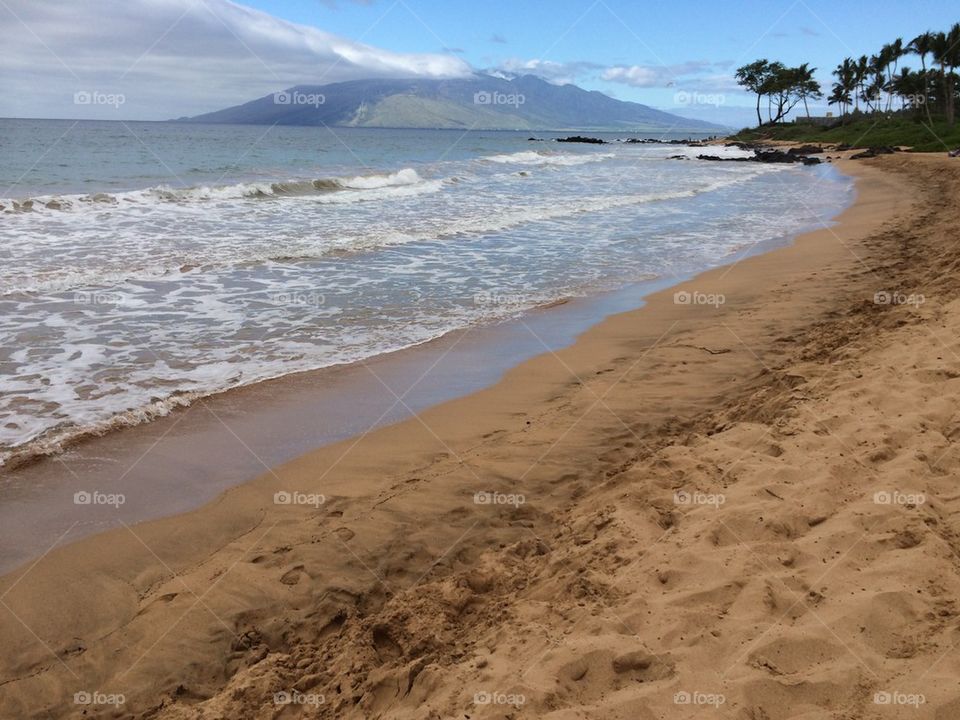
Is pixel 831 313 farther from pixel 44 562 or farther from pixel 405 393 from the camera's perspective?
pixel 44 562

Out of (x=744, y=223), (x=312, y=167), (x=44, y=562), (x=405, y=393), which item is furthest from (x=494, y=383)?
(x=312, y=167)

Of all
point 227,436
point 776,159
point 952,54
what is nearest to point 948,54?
point 952,54

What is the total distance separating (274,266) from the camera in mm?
11586

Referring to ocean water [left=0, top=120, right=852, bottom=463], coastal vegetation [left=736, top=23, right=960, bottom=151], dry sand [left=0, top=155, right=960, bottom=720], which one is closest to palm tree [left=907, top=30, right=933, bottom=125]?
coastal vegetation [left=736, top=23, right=960, bottom=151]

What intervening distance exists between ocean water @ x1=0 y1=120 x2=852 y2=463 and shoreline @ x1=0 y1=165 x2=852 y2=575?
27 cm

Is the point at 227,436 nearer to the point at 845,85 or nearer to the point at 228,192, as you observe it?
the point at 228,192

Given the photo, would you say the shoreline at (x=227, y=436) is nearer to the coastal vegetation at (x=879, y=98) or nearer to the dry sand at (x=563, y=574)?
the dry sand at (x=563, y=574)

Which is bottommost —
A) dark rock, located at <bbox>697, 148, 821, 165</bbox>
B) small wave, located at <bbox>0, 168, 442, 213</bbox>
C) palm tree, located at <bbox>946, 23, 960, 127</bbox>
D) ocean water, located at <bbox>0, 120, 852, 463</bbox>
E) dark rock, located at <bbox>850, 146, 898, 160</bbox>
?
ocean water, located at <bbox>0, 120, 852, 463</bbox>

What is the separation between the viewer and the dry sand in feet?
8.81

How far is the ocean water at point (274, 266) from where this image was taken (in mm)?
6613

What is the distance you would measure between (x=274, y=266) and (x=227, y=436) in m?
6.71

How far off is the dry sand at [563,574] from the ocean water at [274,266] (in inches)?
81.9

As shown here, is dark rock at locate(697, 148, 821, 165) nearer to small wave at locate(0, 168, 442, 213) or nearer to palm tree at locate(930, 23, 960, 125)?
palm tree at locate(930, 23, 960, 125)

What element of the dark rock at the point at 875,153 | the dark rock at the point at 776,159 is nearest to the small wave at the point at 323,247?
the dark rock at the point at 875,153
